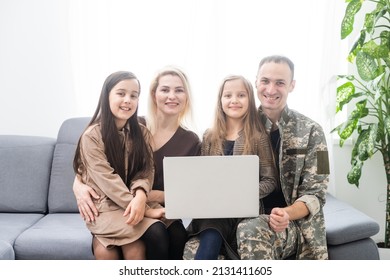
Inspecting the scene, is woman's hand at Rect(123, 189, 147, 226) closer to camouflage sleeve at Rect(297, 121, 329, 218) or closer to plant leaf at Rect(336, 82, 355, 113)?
camouflage sleeve at Rect(297, 121, 329, 218)

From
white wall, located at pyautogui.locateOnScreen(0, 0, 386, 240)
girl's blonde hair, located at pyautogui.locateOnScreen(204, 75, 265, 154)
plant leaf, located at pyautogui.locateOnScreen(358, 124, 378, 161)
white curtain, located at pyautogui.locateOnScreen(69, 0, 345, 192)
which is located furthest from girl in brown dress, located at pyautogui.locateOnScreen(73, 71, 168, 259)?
plant leaf, located at pyautogui.locateOnScreen(358, 124, 378, 161)

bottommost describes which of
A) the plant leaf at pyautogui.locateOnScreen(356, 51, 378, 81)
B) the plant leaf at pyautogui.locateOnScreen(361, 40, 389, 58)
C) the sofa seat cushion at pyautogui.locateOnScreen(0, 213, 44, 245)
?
the sofa seat cushion at pyautogui.locateOnScreen(0, 213, 44, 245)

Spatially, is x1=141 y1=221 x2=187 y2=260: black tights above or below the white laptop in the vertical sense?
below

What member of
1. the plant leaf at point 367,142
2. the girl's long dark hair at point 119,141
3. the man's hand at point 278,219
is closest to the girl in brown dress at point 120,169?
the girl's long dark hair at point 119,141

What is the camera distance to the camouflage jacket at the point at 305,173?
170 cm

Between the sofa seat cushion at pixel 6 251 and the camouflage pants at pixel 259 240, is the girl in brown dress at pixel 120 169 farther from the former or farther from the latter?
the sofa seat cushion at pixel 6 251

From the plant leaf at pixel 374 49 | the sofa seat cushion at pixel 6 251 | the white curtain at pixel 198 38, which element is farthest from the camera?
the plant leaf at pixel 374 49

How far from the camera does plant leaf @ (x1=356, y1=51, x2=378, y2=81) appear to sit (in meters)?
2.27

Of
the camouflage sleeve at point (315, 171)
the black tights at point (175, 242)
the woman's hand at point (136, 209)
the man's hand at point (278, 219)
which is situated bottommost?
the black tights at point (175, 242)

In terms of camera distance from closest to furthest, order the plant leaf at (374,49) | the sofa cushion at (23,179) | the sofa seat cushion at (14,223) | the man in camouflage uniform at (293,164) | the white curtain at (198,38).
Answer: the man in camouflage uniform at (293,164) < the sofa seat cushion at (14,223) < the white curtain at (198,38) < the sofa cushion at (23,179) < the plant leaf at (374,49)

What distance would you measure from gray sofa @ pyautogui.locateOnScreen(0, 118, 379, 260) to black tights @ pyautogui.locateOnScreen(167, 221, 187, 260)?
0.36 m

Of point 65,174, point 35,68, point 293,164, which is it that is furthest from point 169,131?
point 35,68

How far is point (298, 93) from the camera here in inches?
82.0
